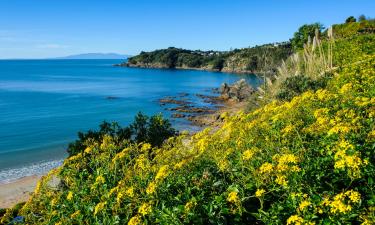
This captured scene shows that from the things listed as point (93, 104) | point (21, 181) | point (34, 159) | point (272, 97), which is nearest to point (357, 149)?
point (272, 97)

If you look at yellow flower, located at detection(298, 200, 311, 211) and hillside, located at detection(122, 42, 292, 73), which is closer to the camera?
yellow flower, located at detection(298, 200, 311, 211)

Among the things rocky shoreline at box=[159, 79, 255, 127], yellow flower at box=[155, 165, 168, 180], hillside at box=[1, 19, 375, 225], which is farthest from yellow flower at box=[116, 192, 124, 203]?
rocky shoreline at box=[159, 79, 255, 127]

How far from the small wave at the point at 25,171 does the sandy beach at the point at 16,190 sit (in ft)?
2.27

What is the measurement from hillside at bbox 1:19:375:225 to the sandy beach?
14.0 metres

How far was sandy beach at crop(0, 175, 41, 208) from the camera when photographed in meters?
18.5

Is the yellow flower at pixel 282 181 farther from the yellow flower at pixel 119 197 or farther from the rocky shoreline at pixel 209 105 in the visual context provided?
the rocky shoreline at pixel 209 105

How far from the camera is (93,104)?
169ft

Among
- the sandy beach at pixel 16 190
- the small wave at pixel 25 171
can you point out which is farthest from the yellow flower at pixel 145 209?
the small wave at pixel 25 171

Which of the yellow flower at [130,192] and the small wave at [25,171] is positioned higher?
the yellow flower at [130,192]

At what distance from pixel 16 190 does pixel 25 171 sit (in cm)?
331

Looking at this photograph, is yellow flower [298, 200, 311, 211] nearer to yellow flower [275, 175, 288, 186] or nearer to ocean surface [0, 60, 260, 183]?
yellow flower [275, 175, 288, 186]

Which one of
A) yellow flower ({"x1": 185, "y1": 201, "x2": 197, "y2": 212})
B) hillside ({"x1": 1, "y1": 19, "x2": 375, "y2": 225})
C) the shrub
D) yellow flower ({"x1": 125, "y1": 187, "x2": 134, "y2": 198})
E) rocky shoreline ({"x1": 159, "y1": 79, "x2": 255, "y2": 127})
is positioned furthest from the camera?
rocky shoreline ({"x1": 159, "y1": 79, "x2": 255, "y2": 127})

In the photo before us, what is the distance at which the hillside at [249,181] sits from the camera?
11.8ft

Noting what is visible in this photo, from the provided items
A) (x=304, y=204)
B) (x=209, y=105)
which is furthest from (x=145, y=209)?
(x=209, y=105)
